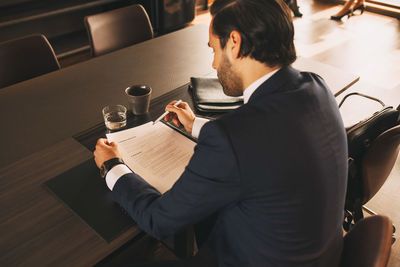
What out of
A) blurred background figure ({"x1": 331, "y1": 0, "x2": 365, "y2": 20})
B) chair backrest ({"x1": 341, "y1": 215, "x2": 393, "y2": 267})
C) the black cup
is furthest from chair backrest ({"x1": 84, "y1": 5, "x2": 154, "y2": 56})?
blurred background figure ({"x1": 331, "y1": 0, "x2": 365, "y2": 20})

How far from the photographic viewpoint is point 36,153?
1169 mm

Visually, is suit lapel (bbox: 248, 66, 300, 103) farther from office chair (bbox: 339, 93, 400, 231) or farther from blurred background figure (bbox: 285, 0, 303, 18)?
blurred background figure (bbox: 285, 0, 303, 18)

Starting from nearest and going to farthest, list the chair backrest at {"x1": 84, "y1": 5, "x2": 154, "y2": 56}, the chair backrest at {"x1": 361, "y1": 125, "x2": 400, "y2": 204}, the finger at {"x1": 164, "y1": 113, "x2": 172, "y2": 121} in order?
the chair backrest at {"x1": 361, "y1": 125, "x2": 400, "y2": 204}, the finger at {"x1": 164, "y1": 113, "x2": 172, "y2": 121}, the chair backrest at {"x1": 84, "y1": 5, "x2": 154, "y2": 56}

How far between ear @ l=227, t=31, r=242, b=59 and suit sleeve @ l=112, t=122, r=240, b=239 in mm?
290

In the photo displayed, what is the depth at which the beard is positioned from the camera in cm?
105

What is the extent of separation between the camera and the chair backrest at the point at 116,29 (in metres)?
2.01

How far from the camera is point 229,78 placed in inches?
42.0

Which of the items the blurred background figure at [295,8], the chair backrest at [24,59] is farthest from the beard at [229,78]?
the blurred background figure at [295,8]

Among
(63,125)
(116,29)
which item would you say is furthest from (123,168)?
(116,29)

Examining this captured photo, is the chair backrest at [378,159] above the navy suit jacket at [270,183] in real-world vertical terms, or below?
below

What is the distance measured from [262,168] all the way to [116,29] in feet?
5.30

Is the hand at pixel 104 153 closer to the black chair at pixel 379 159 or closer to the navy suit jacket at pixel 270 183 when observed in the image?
the navy suit jacket at pixel 270 183

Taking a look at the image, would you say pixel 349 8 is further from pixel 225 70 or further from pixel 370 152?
pixel 225 70

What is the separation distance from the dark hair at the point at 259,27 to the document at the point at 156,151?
14.7 inches
